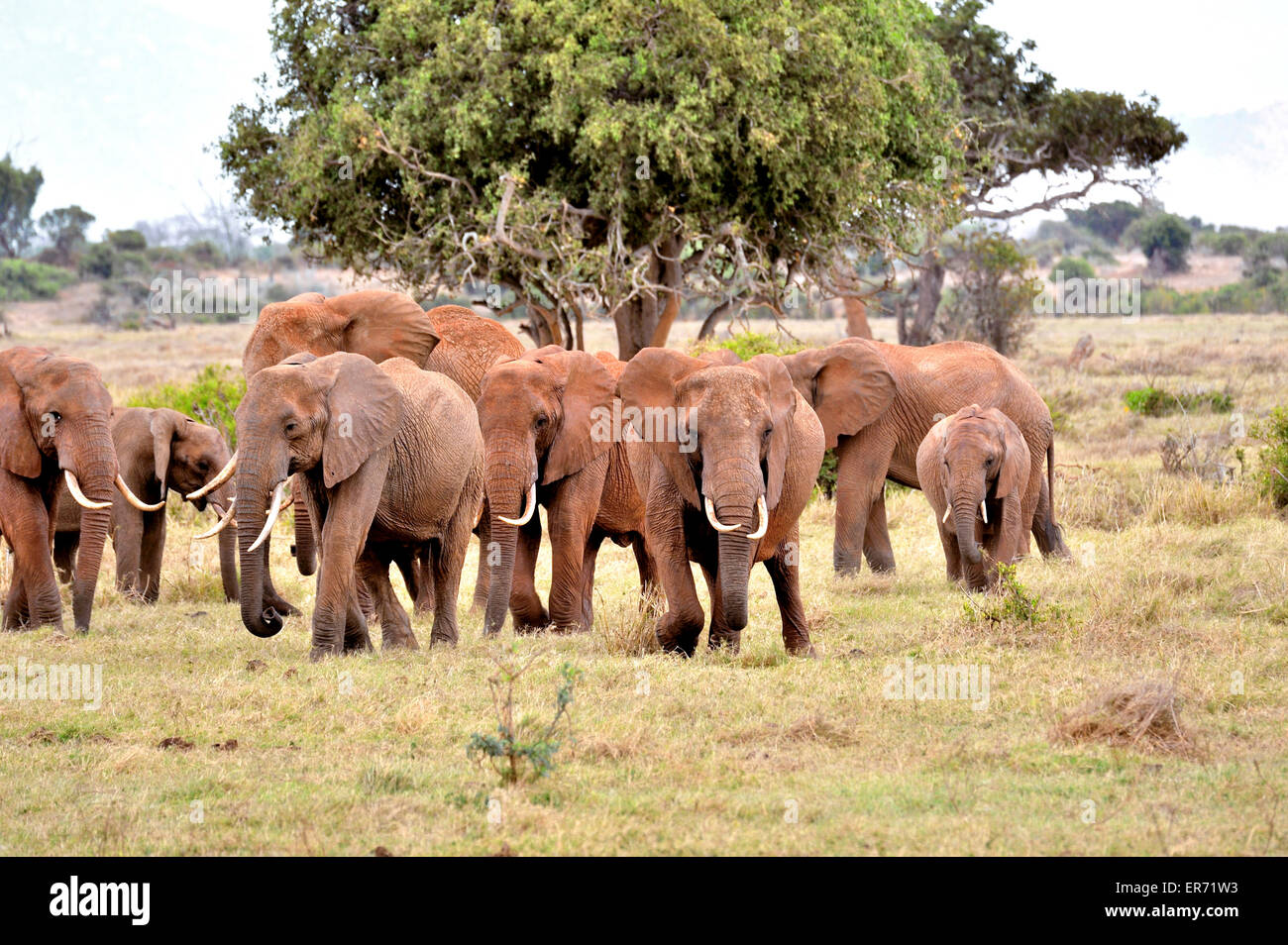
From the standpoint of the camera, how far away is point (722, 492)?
8.36 metres

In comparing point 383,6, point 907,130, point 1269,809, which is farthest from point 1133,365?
point 1269,809

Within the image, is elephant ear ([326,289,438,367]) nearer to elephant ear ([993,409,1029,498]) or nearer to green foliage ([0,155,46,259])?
elephant ear ([993,409,1029,498])

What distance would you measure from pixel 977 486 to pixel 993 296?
23.2 m

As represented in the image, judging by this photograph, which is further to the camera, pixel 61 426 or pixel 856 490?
pixel 856 490

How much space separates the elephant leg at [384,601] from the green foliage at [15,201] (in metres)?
70.4

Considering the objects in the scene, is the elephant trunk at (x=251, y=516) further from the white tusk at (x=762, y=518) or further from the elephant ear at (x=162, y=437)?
the elephant ear at (x=162, y=437)

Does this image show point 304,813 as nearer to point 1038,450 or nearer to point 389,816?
point 389,816

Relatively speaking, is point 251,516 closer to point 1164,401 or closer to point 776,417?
point 776,417

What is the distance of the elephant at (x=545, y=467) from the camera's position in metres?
10.4

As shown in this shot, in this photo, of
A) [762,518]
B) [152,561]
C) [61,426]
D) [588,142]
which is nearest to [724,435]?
[762,518]

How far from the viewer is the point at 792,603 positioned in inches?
378

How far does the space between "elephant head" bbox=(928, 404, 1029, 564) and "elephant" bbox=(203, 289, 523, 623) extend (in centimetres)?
374

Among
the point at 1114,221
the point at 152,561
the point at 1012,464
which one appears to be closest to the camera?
the point at 1012,464
